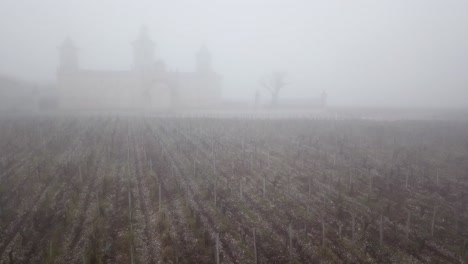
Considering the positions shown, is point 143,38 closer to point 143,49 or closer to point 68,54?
point 143,49

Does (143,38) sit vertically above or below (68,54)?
above

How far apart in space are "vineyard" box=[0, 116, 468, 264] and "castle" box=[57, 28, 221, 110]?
1521 inches

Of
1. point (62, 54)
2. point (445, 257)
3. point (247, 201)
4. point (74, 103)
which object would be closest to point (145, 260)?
point (247, 201)

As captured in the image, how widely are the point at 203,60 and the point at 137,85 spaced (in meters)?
16.9

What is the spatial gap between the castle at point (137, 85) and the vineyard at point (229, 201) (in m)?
38.6

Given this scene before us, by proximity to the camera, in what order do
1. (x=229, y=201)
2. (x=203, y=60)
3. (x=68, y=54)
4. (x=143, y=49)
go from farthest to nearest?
(x=203, y=60) → (x=143, y=49) → (x=68, y=54) → (x=229, y=201)

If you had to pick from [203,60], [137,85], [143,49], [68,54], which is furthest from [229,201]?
[68,54]

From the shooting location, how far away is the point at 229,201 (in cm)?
1355

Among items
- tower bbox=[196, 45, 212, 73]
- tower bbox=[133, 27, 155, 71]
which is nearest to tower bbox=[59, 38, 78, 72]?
tower bbox=[133, 27, 155, 71]

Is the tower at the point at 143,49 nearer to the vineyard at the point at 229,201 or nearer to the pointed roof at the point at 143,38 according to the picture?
the pointed roof at the point at 143,38

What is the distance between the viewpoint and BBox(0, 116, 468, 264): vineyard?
10.0m

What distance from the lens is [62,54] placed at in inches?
2689

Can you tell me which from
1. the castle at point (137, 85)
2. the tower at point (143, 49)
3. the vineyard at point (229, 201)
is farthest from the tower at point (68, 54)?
the vineyard at point (229, 201)

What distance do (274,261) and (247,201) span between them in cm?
425
